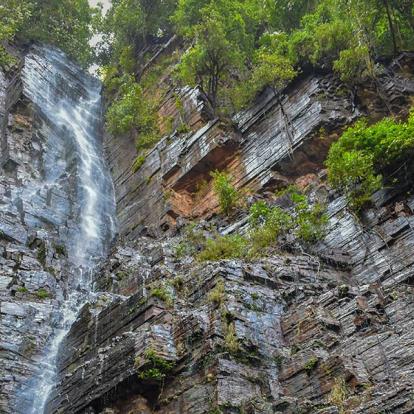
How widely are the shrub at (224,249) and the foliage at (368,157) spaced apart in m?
3.51

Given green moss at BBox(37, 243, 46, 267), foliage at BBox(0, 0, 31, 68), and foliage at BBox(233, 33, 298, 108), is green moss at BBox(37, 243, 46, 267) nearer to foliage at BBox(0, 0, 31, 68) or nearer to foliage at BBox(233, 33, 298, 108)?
foliage at BBox(233, 33, 298, 108)

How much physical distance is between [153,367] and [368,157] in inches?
342

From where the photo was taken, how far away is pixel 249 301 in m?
12.4

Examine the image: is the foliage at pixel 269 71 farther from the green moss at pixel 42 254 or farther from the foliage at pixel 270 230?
the green moss at pixel 42 254

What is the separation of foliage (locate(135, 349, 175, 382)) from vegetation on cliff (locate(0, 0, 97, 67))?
95.4 ft

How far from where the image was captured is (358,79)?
22094 millimetres

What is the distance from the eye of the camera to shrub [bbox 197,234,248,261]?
51.7 feet

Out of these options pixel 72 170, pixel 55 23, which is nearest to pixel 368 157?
pixel 72 170

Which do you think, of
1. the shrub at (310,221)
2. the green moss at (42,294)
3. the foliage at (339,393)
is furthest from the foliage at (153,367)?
the green moss at (42,294)

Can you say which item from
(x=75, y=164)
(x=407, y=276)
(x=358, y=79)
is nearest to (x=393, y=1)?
(x=358, y=79)

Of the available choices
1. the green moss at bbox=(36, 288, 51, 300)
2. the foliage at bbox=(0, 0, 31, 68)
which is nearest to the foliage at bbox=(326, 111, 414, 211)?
the green moss at bbox=(36, 288, 51, 300)

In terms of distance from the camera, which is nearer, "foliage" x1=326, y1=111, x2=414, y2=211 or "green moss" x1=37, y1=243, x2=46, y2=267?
"foliage" x1=326, y1=111, x2=414, y2=211

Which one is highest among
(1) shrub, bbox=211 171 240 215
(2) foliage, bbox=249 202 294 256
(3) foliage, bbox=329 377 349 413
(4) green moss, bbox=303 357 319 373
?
(1) shrub, bbox=211 171 240 215

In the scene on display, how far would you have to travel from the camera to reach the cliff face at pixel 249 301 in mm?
10133
